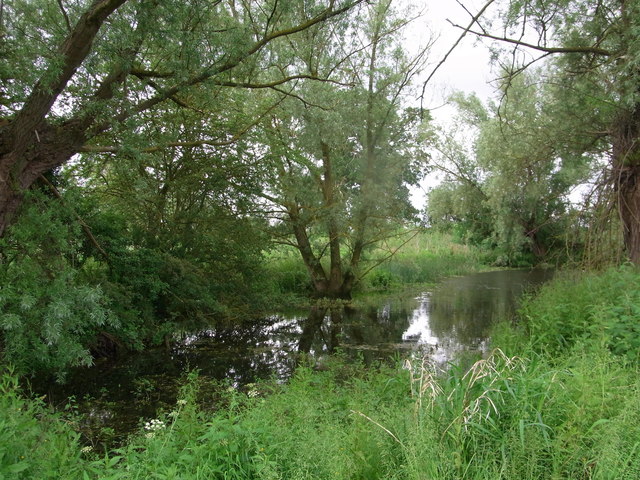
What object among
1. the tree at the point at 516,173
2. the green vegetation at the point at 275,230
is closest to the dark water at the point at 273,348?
the green vegetation at the point at 275,230

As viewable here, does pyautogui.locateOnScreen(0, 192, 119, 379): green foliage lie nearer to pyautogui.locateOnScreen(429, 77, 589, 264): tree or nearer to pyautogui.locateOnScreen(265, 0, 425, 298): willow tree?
pyautogui.locateOnScreen(265, 0, 425, 298): willow tree

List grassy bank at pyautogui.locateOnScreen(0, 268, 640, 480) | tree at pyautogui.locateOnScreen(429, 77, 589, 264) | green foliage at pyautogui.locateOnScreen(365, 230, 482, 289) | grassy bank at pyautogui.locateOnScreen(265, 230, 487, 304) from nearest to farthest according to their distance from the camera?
1. grassy bank at pyautogui.locateOnScreen(0, 268, 640, 480)
2. tree at pyautogui.locateOnScreen(429, 77, 589, 264)
3. grassy bank at pyautogui.locateOnScreen(265, 230, 487, 304)
4. green foliage at pyautogui.locateOnScreen(365, 230, 482, 289)

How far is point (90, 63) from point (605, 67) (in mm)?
8305

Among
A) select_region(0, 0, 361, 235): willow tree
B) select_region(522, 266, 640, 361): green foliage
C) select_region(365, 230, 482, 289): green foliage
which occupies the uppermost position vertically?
select_region(0, 0, 361, 235): willow tree

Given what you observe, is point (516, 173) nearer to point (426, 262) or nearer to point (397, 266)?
point (397, 266)

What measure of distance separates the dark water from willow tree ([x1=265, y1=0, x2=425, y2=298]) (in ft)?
8.38

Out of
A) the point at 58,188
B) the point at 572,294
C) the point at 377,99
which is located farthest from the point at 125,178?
the point at 572,294

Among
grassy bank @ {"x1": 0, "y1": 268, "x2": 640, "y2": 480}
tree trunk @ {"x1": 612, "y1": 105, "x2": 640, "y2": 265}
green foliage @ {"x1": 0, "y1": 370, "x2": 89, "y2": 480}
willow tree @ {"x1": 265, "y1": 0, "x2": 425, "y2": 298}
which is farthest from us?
willow tree @ {"x1": 265, "y1": 0, "x2": 425, "y2": 298}

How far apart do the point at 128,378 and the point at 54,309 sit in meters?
2.54

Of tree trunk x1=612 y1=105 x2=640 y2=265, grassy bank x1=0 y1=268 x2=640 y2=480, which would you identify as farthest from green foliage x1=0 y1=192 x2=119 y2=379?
tree trunk x1=612 y1=105 x2=640 y2=265

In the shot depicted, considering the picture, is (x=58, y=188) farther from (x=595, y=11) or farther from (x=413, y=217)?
(x=413, y=217)

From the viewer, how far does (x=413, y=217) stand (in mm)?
14953

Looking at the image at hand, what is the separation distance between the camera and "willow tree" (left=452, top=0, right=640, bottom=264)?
273 inches

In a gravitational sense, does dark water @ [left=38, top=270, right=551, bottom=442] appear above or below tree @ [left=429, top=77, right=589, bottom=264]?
below
